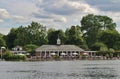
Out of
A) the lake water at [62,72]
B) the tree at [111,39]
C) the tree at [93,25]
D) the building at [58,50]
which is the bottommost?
the lake water at [62,72]

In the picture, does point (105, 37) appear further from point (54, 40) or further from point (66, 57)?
point (66, 57)

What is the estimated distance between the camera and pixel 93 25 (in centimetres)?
19275

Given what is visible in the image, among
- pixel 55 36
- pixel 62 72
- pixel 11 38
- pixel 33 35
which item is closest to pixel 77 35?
pixel 55 36

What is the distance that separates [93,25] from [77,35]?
1806 centimetres

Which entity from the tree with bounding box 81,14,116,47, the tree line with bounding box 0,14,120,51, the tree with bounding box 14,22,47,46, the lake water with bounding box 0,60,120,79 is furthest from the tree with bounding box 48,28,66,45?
the lake water with bounding box 0,60,120,79

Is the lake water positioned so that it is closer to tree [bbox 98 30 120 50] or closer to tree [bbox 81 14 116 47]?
tree [bbox 98 30 120 50]

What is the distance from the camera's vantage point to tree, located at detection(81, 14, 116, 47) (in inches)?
7559

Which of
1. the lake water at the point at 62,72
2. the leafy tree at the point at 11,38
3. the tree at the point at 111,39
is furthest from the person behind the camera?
the leafy tree at the point at 11,38

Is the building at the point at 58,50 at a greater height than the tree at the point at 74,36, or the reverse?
the tree at the point at 74,36

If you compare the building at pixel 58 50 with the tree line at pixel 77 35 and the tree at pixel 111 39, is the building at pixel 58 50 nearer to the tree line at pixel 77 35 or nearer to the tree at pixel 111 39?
the tree line at pixel 77 35

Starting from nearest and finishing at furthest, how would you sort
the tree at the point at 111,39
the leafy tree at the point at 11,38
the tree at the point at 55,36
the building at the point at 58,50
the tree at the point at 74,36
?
the building at the point at 58,50, the tree at the point at 111,39, the tree at the point at 74,36, the tree at the point at 55,36, the leafy tree at the point at 11,38

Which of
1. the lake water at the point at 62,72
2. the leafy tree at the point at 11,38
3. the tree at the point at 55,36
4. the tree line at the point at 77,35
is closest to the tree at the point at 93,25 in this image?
the tree line at the point at 77,35

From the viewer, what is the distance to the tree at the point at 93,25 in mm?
192000

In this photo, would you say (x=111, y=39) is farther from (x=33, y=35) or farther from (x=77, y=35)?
(x=33, y=35)
